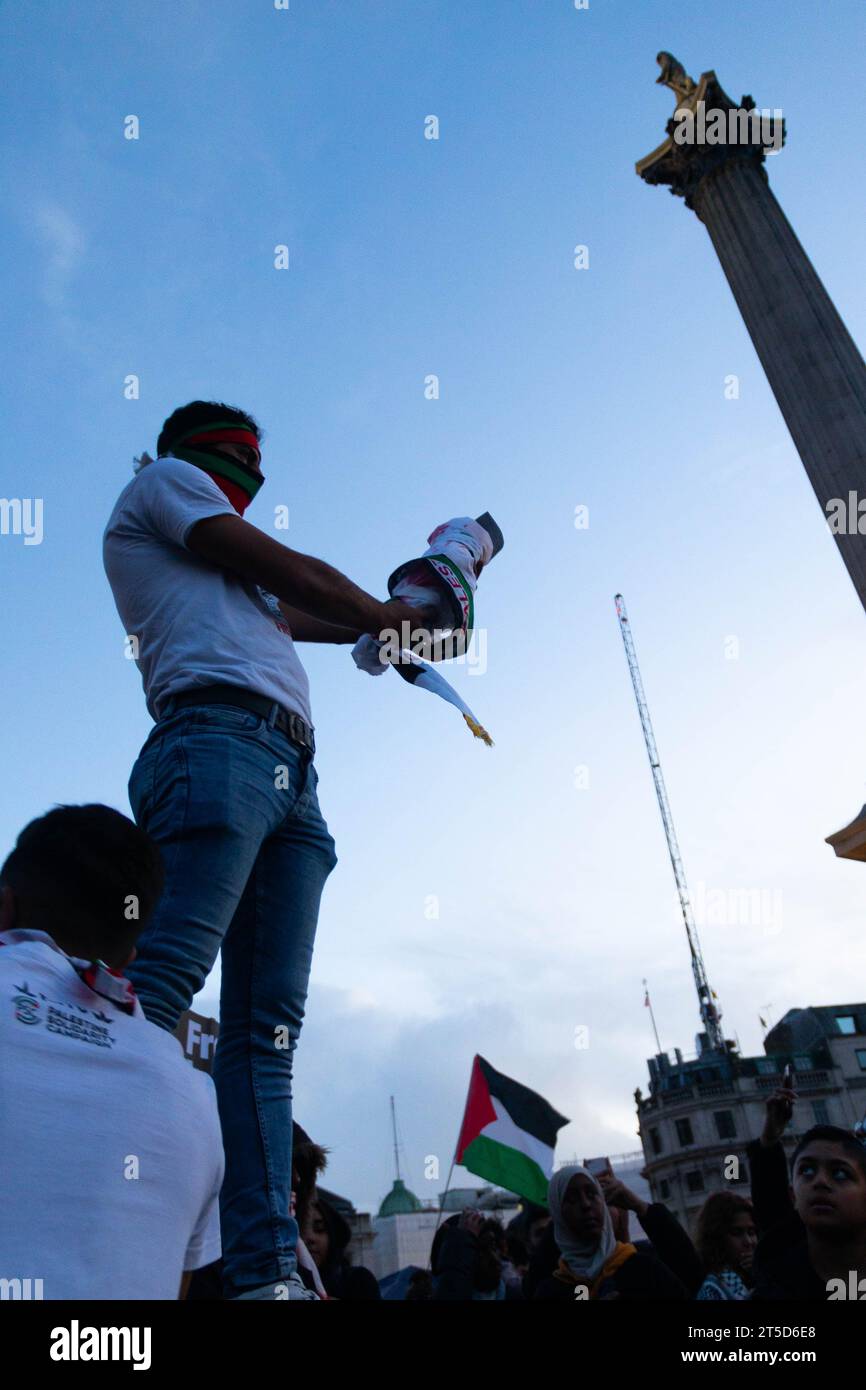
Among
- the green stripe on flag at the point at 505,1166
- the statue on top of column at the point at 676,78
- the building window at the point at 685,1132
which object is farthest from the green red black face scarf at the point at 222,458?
the building window at the point at 685,1132

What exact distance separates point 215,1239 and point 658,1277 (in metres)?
3.71

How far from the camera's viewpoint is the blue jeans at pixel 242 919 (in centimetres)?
219

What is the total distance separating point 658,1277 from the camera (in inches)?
188

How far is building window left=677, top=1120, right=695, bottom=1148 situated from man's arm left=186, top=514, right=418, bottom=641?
67025 millimetres

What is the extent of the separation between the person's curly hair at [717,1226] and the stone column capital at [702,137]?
15119 mm

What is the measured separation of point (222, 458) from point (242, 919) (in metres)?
1.35

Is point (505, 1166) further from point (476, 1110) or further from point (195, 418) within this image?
point (195, 418)

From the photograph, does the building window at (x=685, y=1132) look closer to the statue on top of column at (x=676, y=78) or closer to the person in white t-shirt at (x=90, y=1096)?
the statue on top of column at (x=676, y=78)

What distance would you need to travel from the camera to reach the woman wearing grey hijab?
474 cm

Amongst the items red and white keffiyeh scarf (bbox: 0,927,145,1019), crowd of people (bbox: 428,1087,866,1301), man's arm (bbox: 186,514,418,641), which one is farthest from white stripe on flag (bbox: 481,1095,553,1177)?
red and white keffiyeh scarf (bbox: 0,927,145,1019)

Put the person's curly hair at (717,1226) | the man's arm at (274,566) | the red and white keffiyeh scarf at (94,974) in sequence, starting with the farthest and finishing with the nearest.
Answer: the person's curly hair at (717,1226) < the man's arm at (274,566) < the red and white keffiyeh scarf at (94,974)

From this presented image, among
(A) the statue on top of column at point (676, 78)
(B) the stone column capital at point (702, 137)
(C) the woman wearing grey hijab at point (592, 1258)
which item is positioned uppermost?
(A) the statue on top of column at point (676, 78)

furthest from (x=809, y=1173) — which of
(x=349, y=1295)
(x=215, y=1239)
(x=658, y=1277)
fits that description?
(x=215, y=1239)

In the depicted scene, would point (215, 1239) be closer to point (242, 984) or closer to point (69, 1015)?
point (69, 1015)
